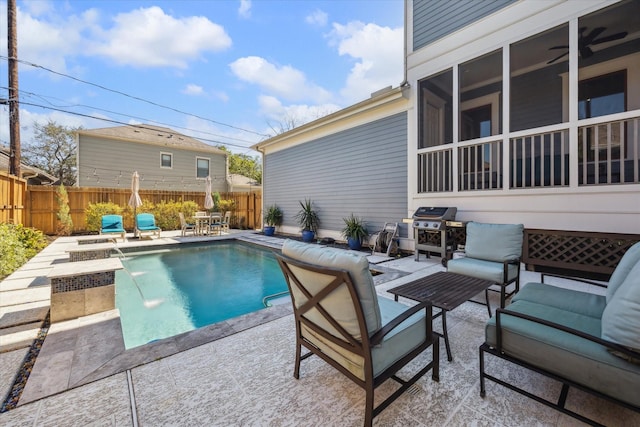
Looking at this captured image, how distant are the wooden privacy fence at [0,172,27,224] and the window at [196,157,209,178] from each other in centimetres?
792

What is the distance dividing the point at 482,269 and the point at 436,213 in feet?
7.79

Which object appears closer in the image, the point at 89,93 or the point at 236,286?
the point at 236,286

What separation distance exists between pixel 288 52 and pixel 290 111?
6775 millimetres

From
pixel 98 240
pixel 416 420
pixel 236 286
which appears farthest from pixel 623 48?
pixel 98 240

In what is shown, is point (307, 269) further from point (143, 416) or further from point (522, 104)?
point (522, 104)

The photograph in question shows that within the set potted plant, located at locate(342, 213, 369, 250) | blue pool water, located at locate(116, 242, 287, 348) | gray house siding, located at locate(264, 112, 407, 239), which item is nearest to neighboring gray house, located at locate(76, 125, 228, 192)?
gray house siding, located at locate(264, 112, 407, 239)

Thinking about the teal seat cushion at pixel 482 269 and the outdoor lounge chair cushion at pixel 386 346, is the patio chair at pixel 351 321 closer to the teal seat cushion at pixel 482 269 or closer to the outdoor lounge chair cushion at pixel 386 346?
the outdoor lounge chair cushion at pixel 386 346

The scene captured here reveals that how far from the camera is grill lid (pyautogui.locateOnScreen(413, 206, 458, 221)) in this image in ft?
17.6

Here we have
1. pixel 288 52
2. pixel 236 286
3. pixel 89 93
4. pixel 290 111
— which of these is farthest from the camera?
pixel 290 111

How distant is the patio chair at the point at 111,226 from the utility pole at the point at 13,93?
9.08 feet

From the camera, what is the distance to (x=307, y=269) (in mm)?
→ 1533

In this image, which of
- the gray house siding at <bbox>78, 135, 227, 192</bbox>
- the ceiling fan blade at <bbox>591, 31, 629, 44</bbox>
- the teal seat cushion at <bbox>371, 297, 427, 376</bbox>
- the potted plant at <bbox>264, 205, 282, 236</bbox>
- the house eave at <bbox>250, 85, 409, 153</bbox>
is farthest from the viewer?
the gray house siding at <bbox>78, 135, 227, 192</bbox>

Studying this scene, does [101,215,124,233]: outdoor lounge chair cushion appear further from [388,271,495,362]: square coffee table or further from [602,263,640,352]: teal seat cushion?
[602,263,640,352]: teal seat cushion

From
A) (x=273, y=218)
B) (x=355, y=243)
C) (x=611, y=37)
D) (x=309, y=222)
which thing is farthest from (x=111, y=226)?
(x=611, y=37)
